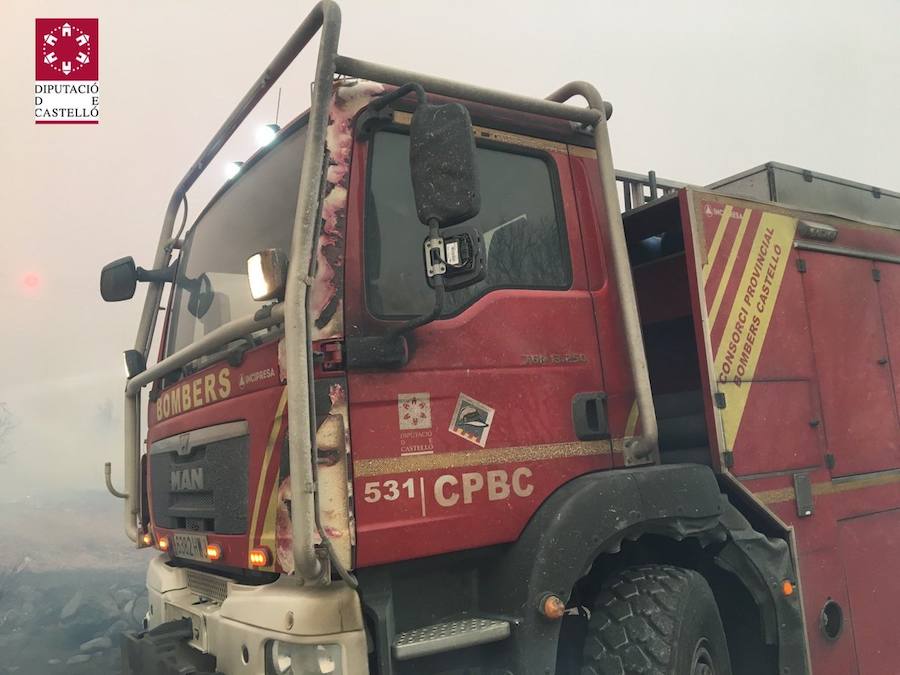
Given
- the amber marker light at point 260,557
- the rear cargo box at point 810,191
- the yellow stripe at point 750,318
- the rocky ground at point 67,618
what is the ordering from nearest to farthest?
the amber marker light at point 260,557 → the yellow stripe at point 750,318 → the rear cargo box at point 810,191 → the rocky ground at point 67,618

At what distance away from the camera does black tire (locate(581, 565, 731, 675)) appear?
8.32ft

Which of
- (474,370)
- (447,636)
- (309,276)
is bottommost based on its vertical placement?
(447,636)

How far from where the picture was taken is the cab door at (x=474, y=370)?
234cm

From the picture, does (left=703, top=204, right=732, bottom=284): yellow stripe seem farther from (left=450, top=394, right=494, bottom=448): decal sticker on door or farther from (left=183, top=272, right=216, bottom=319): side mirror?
(left=183, top=272, right=216, bottom=319): side mirror

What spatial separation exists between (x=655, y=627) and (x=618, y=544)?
303 mm

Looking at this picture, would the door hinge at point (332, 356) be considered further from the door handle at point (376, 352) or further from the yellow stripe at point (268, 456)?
the yellow stripe at point (268, 456)

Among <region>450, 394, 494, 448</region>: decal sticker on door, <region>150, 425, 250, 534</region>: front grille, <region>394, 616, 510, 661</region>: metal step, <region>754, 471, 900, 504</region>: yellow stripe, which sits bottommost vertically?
<region>394, 616, 510, 661</region>: metal step

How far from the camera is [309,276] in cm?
226

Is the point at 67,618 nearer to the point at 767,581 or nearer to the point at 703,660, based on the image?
the point at 703,660

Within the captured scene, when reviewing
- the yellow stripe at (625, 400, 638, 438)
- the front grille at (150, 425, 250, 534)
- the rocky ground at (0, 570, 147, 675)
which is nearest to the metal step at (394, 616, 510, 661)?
the front grille at (150, 425, 250, 534)

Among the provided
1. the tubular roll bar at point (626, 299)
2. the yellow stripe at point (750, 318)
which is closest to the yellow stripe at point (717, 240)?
the yellow stripe at point (750, 318)

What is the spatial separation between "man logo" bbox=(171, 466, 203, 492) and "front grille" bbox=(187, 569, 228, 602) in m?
0.37

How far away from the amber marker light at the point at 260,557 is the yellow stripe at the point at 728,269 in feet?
6.47

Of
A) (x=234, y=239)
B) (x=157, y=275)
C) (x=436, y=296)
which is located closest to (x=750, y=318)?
(x=436, y=296)
